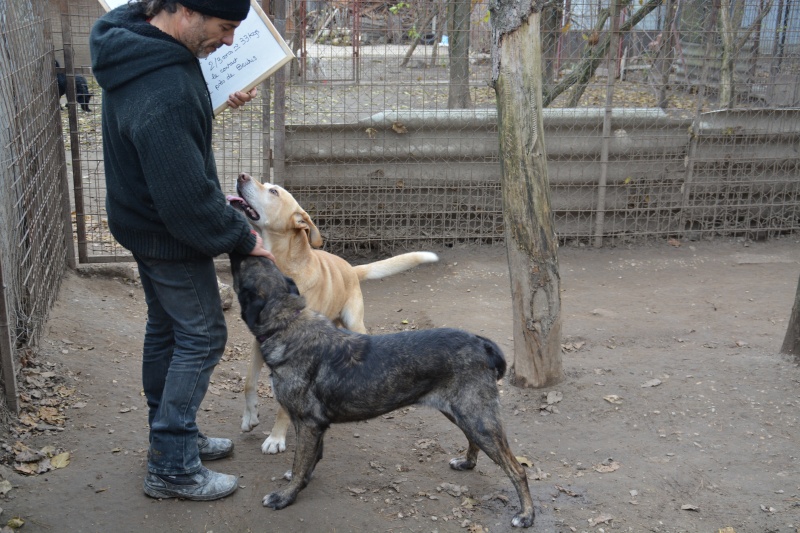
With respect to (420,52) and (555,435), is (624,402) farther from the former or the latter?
(420,52)

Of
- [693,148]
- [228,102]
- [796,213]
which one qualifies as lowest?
[796,213]

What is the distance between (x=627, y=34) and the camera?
8469mm

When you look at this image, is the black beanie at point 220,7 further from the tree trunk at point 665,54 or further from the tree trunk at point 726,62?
the tree trunk at point 726,62

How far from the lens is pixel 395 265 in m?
5.38

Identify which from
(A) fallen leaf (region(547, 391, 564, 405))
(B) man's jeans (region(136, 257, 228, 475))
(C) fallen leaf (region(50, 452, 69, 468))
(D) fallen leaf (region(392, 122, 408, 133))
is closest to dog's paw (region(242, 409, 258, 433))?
(B) man's jeans (region(136, 257, 228, 475))

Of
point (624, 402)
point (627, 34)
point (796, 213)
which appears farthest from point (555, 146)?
point (624, 402)

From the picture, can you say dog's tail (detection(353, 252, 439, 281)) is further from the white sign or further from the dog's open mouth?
the white sign

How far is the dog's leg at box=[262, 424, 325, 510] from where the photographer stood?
12.0 feet

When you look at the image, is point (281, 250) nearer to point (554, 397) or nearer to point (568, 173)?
point (554, 397)

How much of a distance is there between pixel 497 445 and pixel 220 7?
7.65 ft

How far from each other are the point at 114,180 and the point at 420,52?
5.09 metres

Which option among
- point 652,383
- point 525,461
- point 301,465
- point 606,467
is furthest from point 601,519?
point 652,383

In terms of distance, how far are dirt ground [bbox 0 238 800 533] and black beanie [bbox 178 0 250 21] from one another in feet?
7.44

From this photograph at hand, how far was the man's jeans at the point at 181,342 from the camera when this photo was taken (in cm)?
334
